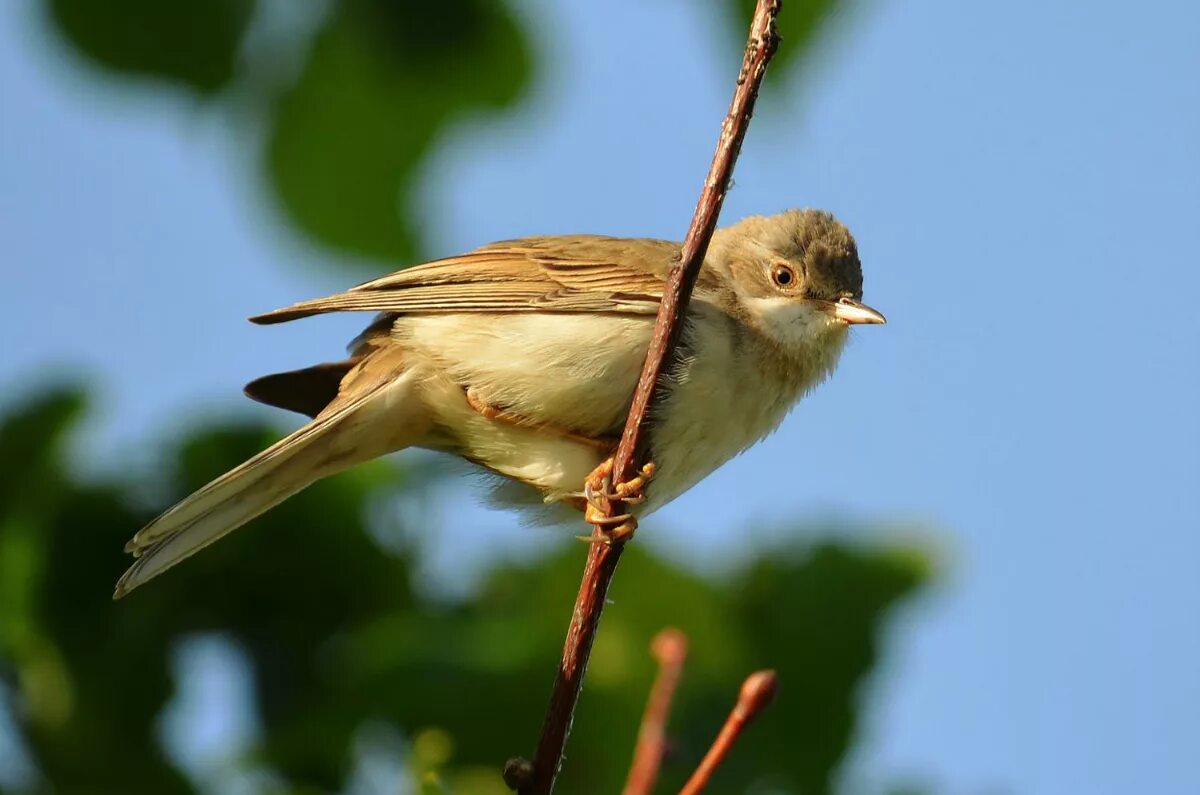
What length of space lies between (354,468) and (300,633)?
535 millimetres

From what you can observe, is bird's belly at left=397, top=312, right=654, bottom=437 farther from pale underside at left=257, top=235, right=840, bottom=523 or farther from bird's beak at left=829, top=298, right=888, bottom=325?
bird's beak at left=829, top=298, right=888, bottom=325

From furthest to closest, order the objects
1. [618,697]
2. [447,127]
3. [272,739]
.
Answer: [618,697]
[272,739]
[447,127]

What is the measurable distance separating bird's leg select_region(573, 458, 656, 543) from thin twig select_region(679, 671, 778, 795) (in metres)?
0.89

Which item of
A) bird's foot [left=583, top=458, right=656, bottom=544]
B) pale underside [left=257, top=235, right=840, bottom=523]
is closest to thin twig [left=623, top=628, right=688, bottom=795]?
bird's foot [left=583, top=458, right=656, bottom=544]

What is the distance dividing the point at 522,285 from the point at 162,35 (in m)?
1.50

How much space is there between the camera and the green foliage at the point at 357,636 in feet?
13.1

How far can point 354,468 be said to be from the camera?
4.56 m

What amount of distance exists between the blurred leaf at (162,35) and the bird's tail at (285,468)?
1093 millimetres

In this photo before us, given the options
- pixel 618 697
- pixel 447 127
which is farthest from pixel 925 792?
pixel 447 127

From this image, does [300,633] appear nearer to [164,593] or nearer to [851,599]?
[164,593]

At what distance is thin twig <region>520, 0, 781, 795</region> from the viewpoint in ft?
8.61

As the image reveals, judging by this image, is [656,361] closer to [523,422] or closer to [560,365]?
[560,365]

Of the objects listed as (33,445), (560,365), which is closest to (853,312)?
(560,365)

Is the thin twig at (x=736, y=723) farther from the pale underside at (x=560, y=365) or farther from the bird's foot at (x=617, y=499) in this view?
the pale underside at (x=560, y=365)
